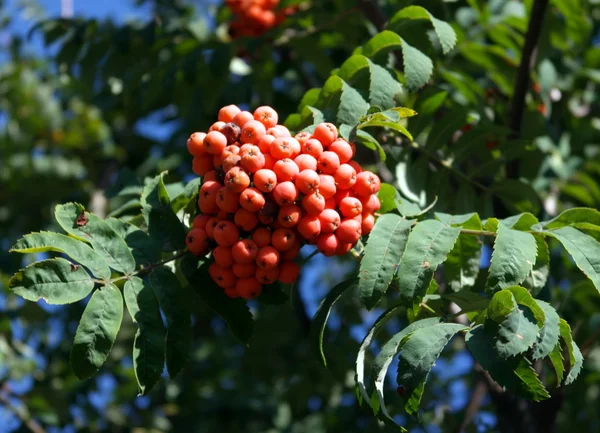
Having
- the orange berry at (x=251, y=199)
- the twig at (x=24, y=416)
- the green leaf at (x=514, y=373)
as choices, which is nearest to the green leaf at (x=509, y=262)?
the green leaf at (x=514, y=373)

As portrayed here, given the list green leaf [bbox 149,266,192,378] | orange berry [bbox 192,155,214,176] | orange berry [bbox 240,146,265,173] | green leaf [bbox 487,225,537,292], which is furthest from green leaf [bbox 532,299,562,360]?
orange berry [bbox 192,155,214,176]

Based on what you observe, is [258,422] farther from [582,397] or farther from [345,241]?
[345,241]

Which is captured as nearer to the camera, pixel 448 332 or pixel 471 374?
pixel 448 332

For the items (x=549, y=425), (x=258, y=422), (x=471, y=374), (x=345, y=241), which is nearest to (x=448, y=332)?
(x=345, y=241)

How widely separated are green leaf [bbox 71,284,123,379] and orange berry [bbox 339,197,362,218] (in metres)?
0.71

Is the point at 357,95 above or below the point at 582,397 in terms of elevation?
above

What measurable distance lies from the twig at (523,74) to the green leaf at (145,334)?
1.68m

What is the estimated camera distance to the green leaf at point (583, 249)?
208 cm

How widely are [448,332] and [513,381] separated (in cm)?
20

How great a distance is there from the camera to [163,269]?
7.66 feet

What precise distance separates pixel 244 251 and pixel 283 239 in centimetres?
12

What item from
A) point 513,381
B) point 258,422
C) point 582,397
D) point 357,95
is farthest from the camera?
point 258,422

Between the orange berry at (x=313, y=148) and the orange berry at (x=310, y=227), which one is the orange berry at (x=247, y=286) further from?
the orange berry at (x=313, y=148)

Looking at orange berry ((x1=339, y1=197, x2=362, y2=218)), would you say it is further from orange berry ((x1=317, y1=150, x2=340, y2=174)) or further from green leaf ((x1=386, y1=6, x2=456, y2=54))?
green leaf ((x1=386, y1=6, x2=456, y2=54))
